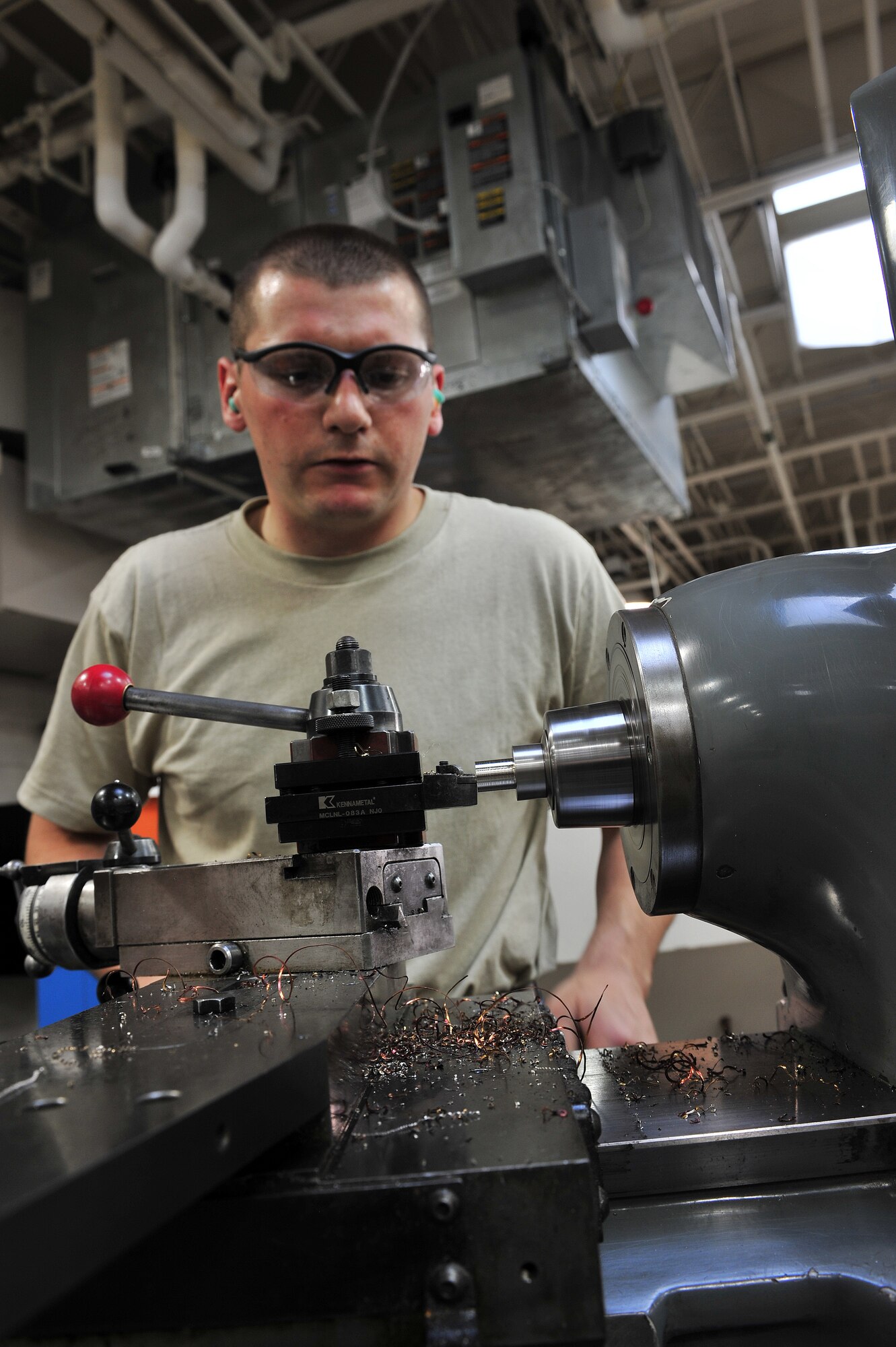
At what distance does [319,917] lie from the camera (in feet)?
1.97

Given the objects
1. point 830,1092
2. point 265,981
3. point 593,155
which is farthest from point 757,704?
point 593,155

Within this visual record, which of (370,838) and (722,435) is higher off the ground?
(722,435)

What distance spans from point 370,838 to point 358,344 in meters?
0.74

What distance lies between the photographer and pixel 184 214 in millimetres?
2293

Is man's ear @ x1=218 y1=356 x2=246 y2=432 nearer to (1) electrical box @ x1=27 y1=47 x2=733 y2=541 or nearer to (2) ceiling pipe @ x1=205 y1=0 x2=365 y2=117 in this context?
(1) electrical box @ x1=27 y1=47 x2=733 y2=541

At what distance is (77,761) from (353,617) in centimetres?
44

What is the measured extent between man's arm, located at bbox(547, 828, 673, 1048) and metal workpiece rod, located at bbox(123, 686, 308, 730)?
0.50m

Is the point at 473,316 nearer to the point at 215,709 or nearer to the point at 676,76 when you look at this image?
the point at 676,76

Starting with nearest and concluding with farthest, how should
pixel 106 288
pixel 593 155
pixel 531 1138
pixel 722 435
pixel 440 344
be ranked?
pixel 531 1138
pixel 440 344
pixel 593 155
pixel 106 288
pixel 722 435

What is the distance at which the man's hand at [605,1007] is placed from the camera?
99cm

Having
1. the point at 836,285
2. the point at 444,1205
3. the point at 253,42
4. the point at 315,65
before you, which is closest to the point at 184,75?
the point at 253,42

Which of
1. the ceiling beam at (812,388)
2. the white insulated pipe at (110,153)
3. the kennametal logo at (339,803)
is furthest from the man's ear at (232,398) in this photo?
the ceiling beam at (812,388)

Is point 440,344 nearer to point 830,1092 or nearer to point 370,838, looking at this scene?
point 370,838

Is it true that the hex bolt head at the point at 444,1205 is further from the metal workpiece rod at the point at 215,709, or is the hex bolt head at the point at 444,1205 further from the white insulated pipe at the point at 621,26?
the white insulated pipe at the point at 621,26
